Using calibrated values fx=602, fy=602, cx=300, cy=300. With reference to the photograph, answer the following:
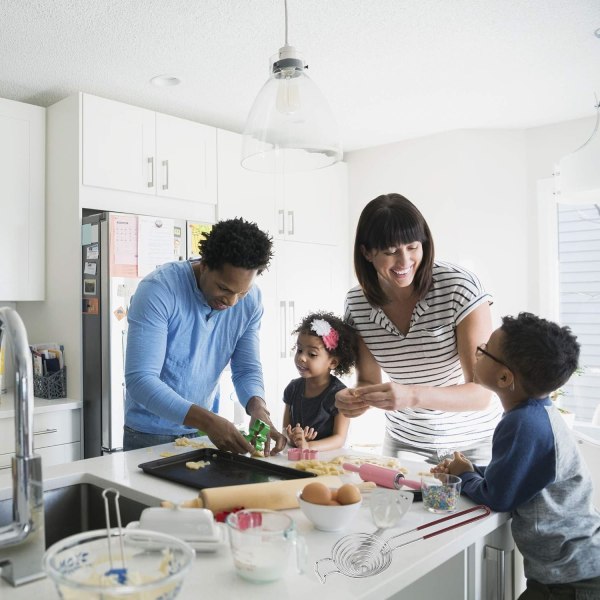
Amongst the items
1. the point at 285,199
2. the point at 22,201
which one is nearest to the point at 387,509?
the point at 22,201

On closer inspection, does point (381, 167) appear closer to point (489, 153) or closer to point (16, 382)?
point (489, 153)

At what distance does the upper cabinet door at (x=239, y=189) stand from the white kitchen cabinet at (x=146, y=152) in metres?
0.07

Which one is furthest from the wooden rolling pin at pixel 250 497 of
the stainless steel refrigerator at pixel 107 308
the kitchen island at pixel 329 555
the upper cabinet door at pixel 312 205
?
the upper cabinet door at pixel 312 205

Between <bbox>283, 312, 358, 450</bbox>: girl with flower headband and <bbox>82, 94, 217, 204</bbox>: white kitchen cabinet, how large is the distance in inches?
58.3

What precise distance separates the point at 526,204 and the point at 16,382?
3683 millimetres

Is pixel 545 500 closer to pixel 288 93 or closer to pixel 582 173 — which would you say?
pixel 288 93

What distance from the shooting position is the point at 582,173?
243cm

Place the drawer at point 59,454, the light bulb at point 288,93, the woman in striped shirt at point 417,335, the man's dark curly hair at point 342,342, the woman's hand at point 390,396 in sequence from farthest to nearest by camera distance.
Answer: the drawer at point 59,454 → the man's dark curly hair at point 342,342 → the woman in striped shirt at point 417,335 → the woman's hand at point 390,396 → the light bulb at point 288,93

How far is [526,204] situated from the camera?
3.96m

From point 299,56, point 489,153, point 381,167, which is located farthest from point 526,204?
point 299,56

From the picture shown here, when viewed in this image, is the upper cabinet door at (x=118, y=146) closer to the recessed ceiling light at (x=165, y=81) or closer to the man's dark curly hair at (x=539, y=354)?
the recessed ceiling light at (x=165, y=81)

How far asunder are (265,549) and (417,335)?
106cm

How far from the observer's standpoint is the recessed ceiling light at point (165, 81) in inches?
118

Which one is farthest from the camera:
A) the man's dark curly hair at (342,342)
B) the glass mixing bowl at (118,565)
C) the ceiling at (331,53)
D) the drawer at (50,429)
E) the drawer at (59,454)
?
the drawer at (59,454)
